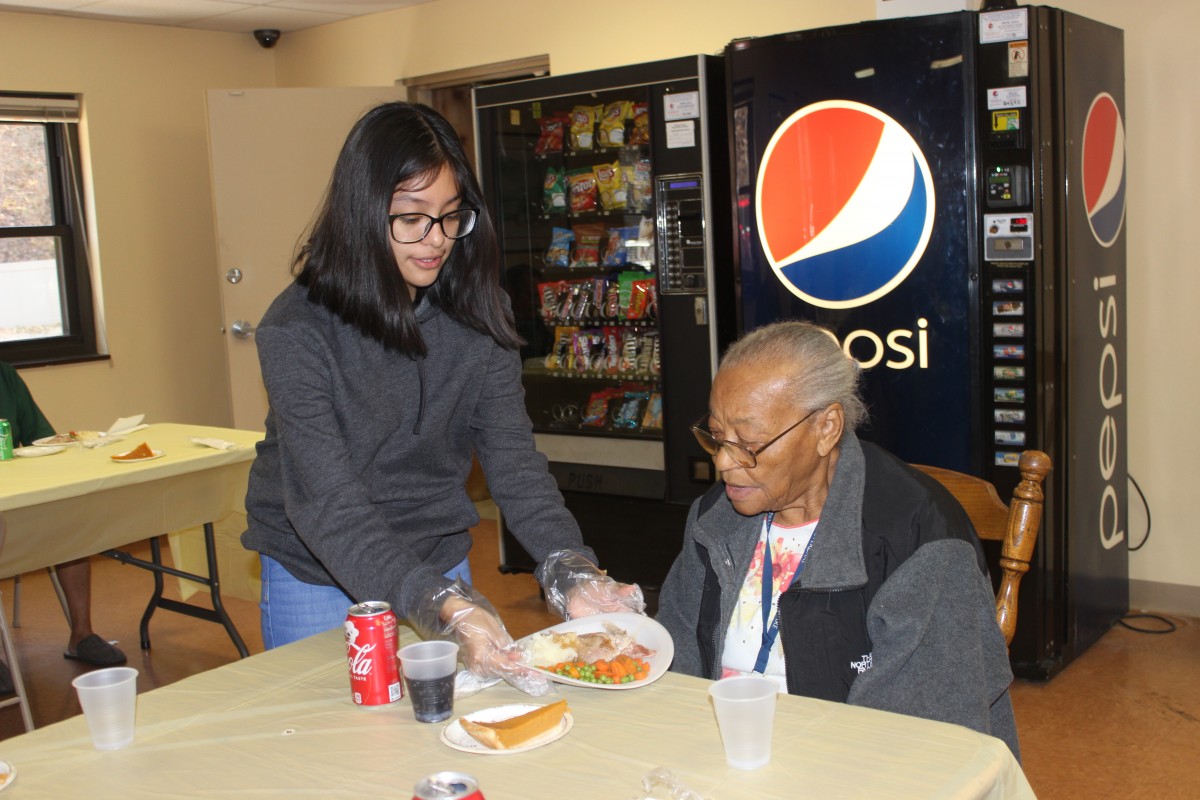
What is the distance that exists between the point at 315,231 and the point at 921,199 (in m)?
1.99

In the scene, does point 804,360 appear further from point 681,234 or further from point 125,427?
point 125,427

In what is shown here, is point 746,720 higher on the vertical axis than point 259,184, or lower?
lower

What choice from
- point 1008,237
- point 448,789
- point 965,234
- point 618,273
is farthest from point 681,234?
point 448,789

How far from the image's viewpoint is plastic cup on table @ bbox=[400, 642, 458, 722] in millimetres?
1482

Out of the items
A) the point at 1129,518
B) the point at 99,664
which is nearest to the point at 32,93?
the point at 99,664

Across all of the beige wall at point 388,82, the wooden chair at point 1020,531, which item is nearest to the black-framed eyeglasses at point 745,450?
the wooden chair at point 1020,531

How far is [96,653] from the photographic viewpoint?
13.2ft

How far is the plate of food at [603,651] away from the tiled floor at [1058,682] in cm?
71

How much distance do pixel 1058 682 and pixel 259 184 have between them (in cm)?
398

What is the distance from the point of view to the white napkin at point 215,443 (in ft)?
12.1

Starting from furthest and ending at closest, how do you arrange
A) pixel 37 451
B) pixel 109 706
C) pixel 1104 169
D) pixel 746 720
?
pixel 37 451 → pixel 1104 169 → pixel 109 706 → pixel 746 720

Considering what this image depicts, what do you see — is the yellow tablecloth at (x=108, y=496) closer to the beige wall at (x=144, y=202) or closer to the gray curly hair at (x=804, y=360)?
the beige wall at (x=144, y=202)

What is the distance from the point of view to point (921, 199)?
325cm

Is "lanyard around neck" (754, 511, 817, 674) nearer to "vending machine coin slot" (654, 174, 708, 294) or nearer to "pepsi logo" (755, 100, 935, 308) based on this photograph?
"pepsi logo" (755, 100, 935, 308)
